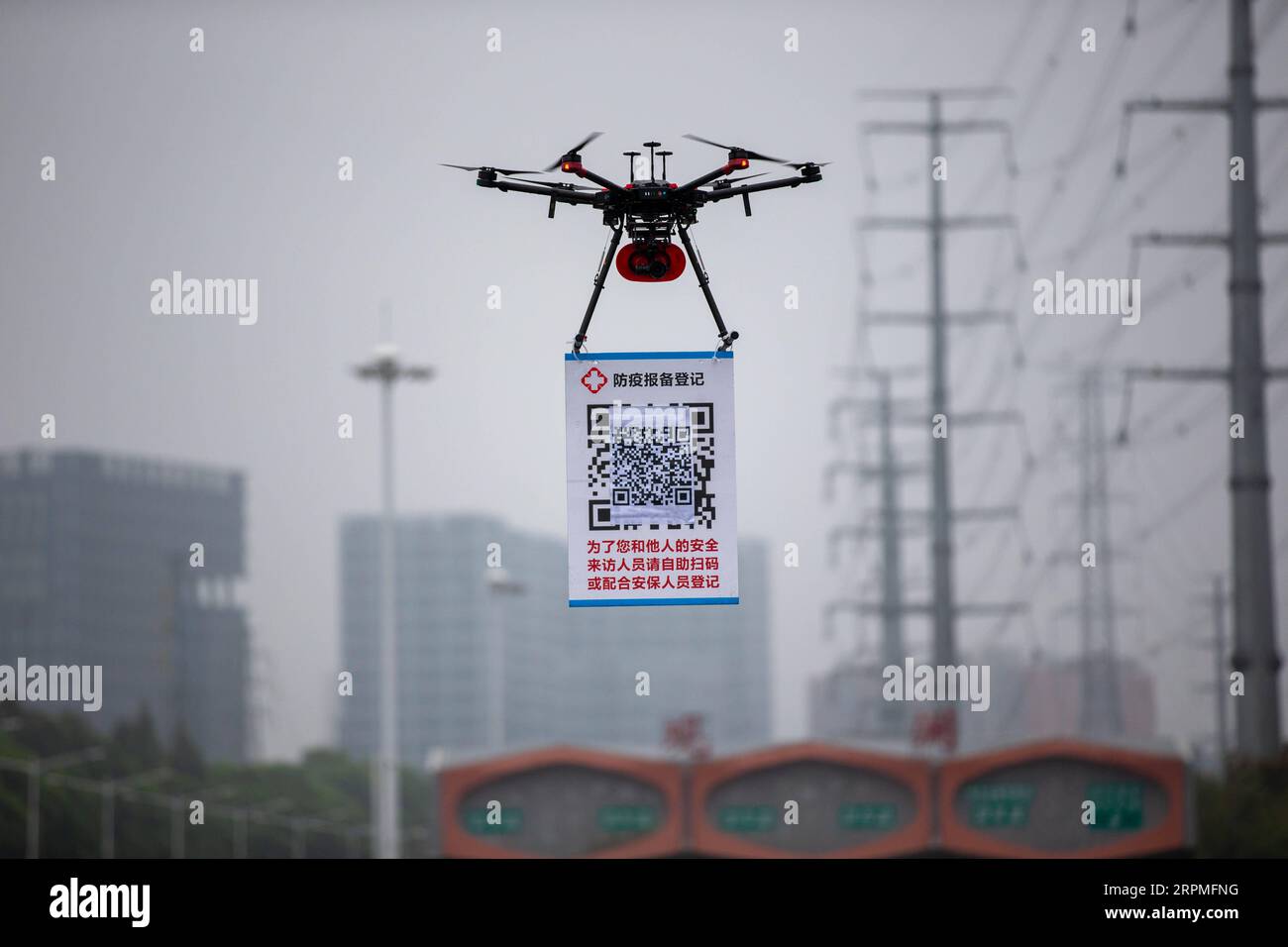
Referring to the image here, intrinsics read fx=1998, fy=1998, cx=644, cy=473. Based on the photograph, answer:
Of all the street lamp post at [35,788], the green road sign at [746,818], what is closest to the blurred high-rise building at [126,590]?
the street lamp post at [35,788]

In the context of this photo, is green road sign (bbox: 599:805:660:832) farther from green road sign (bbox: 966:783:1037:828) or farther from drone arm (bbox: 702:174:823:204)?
drone arm (bbox: 702:174:823:204)

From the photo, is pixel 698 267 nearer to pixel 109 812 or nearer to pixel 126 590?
pixel 109 812

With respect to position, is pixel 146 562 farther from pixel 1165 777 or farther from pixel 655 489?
pixel 655 489

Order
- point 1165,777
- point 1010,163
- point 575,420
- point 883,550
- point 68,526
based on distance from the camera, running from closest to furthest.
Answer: point 575,420
point 1165,777
point 1010,163
point 883,550
point 68,526

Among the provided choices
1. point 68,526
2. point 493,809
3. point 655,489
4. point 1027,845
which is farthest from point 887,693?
point 68,526

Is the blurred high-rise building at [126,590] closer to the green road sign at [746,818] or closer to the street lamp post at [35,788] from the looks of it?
the street lamp post at [35,788]

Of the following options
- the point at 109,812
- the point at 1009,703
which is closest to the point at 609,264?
the point at 109,812
